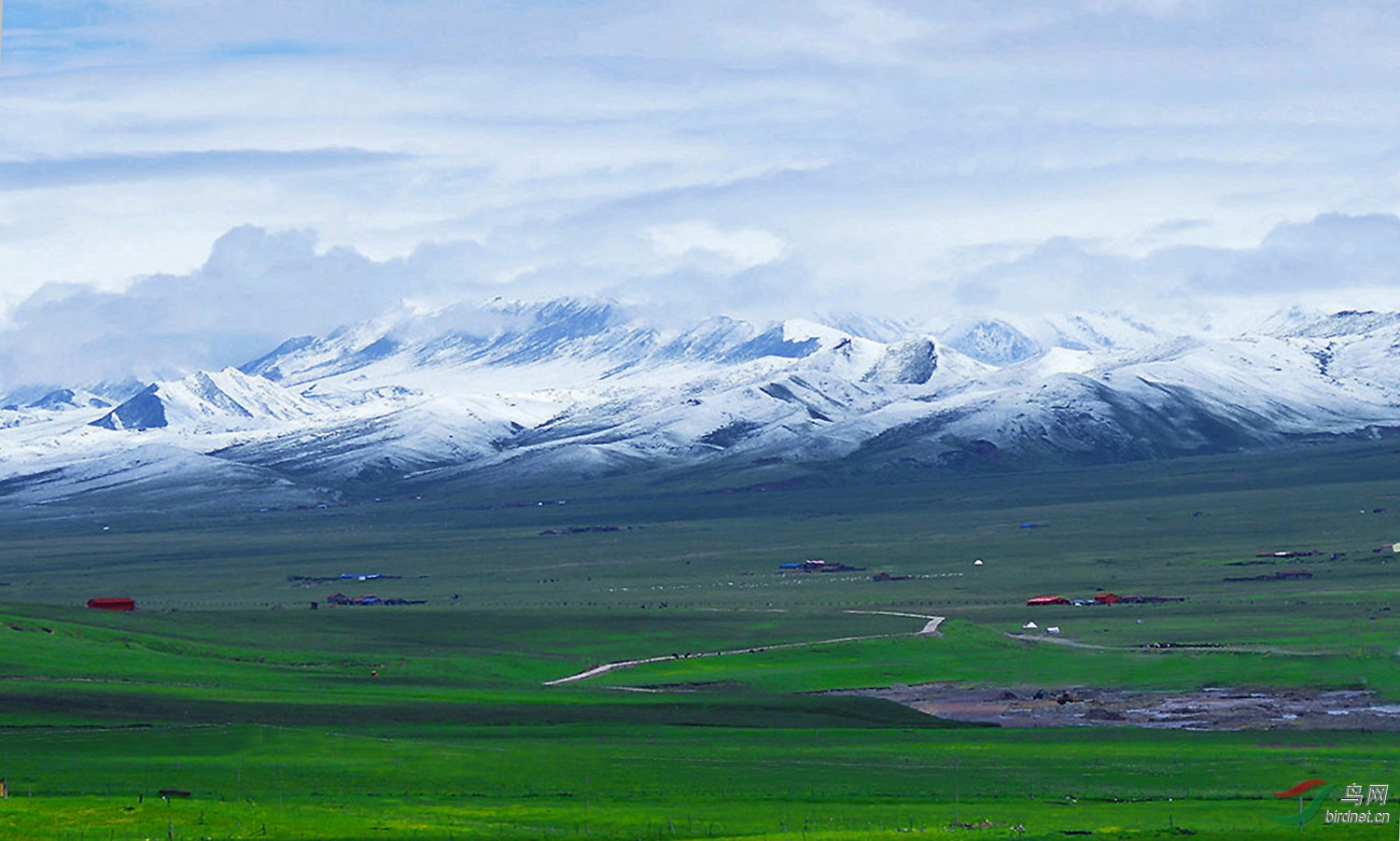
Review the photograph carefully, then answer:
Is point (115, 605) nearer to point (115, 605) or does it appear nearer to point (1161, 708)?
point (115, 605)

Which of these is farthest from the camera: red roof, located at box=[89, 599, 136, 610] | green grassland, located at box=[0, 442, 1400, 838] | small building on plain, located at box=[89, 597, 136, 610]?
red roof, located at box=[89, 599, 136, 610]

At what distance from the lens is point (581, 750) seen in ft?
327

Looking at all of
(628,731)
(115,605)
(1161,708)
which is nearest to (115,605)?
(115,605)

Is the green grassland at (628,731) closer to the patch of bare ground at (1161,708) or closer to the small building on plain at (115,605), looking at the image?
the patch of bare ground at (1161,708)

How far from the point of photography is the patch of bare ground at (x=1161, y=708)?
373 ft

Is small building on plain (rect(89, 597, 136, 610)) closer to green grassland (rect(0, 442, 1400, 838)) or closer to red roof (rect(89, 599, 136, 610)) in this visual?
red roof (rect(89, 599, 136, 610))

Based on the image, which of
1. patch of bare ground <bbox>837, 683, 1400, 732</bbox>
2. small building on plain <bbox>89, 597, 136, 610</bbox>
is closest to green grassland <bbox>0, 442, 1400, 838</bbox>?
patch of bare ground <bbox>837, 683, 1400, 732</bbox>

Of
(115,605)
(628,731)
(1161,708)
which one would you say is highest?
(115,605)

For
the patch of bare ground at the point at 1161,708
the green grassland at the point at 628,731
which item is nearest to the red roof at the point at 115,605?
the green grassland at the point at 628,731

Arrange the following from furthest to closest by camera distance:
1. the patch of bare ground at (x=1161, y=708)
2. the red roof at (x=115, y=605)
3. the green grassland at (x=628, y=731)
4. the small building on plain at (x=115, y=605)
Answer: the red roof at (x=115, y=605) < the small building on plain at (x=115, y=605) < the patch of bare ground at (x=1161, y=708) < the green grassland at (x=628, y=731)

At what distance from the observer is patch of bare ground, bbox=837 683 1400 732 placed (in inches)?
4478

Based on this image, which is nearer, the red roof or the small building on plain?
the small building on plain

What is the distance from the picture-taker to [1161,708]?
401ft

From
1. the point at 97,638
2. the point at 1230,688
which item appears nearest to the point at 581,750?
the point at 1230,688
